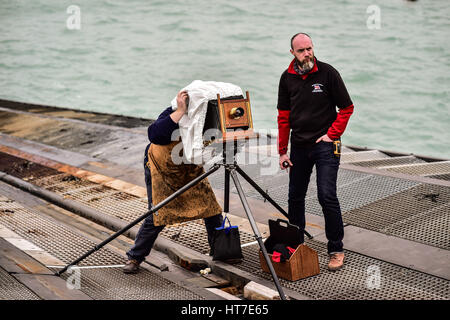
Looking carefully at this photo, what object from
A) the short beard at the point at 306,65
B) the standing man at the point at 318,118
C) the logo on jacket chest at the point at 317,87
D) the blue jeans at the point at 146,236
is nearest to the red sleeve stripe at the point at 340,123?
the standing man at the point at 318,118

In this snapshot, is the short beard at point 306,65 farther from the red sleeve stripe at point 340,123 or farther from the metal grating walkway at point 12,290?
the metal grating walkway at point 12,290

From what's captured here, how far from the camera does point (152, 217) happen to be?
463 cm

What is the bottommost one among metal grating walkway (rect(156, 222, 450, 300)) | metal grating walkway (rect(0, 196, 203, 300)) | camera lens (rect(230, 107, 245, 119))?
metal grating walkway (rect(0, 196, 203, 300))

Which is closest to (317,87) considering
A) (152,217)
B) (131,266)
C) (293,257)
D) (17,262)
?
(293,257)

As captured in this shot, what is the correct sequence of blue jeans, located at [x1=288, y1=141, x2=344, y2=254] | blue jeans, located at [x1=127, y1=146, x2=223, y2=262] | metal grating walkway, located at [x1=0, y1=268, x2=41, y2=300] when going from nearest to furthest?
metal grating walkway, located at [x1=0, y1=268, x2=41, y2=300], blue jeans, located at [x1=288, y1=141, x2=344, y2=254], blue jeans, located at [x1=127, y1=146, x2=223, y2=262]

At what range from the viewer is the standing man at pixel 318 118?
4.36 meters

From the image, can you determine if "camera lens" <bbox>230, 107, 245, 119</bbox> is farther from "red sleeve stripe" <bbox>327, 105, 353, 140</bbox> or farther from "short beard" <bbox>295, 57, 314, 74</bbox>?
"red sleeve stripe" <bbox>327, 105, 353, 140</bbox>

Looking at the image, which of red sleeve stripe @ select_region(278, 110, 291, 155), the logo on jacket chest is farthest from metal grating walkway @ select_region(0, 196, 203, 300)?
the logo on jacket chest

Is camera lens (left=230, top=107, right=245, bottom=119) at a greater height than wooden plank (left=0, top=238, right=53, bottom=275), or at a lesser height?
greater

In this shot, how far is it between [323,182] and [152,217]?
153 cm

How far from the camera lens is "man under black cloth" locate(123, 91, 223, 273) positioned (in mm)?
4164

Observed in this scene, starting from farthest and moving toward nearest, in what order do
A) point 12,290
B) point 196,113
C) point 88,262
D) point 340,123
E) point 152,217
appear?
1. point 88,262
2. point 152,217
3. point 340,123
4. point 196,113
5. point 12,290

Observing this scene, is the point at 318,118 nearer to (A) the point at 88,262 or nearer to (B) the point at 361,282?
(B) the point at 361,282

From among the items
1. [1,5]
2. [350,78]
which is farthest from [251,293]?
[1,5]
